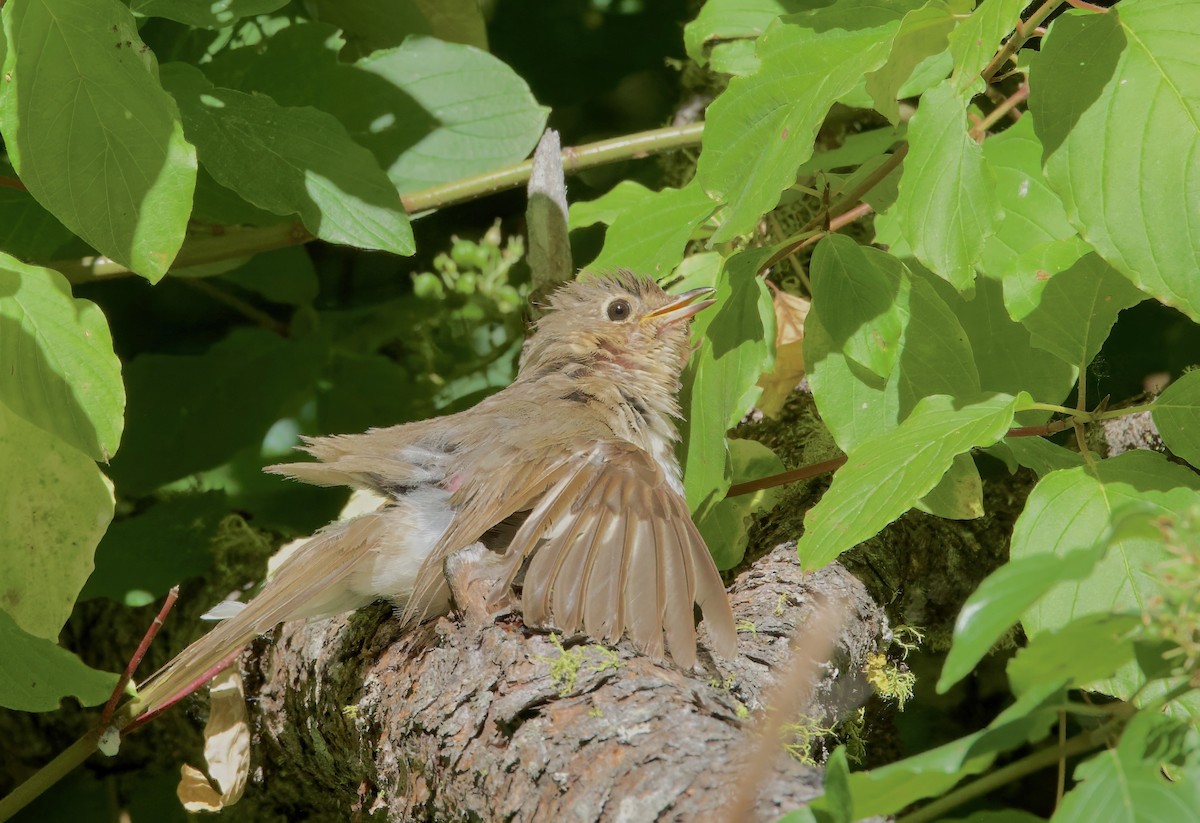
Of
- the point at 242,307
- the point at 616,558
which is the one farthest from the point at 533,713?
the point at 242,307

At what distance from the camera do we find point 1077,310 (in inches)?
71.2

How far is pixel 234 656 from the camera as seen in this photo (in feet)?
8.00

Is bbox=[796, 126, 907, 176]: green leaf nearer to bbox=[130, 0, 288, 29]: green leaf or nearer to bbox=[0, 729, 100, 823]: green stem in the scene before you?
bbox=[130, 0, 288, 29]: green leaf

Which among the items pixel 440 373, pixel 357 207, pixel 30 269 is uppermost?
pixel 30 269

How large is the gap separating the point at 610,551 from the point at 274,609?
68 cm

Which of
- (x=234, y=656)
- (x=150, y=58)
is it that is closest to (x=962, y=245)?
(x=150, y=58)

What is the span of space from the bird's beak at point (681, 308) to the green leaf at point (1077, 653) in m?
1.88

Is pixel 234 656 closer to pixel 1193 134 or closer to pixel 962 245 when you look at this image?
pixel 962 245

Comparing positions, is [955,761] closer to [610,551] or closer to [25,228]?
[610,551]

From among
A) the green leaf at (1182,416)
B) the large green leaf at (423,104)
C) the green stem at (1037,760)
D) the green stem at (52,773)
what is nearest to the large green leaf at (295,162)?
the large green leaf at (423,104)

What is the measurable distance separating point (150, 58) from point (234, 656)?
1186mm

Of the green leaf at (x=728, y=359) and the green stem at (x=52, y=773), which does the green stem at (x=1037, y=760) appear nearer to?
the green leaf at (x=728, y=359)

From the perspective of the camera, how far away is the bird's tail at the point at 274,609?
227cm

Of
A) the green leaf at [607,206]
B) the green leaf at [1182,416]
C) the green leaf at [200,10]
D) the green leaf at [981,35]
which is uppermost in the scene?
the green leaf at [981,35]
